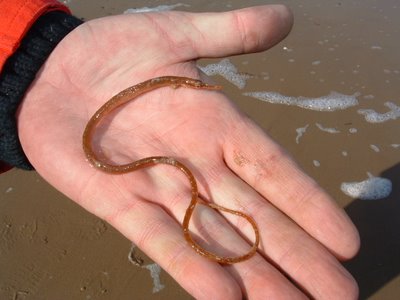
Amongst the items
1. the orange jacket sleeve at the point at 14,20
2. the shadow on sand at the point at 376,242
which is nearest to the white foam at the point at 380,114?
the shadow on sand at the point at 376,242

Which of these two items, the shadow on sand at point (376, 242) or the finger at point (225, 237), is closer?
the finger at point (225, 237)

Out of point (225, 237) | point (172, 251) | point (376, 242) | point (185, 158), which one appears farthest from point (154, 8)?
point (172, 251)

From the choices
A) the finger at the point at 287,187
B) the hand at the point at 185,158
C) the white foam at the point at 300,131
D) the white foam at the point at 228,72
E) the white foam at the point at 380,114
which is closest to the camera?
the hand at the point at 185,158

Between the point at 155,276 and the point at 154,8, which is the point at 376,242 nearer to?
the point at 155,276

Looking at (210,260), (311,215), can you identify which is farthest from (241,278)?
(311,215)

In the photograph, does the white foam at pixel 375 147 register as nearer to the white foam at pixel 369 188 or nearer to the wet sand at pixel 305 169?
the wet sand at pixel 305 169

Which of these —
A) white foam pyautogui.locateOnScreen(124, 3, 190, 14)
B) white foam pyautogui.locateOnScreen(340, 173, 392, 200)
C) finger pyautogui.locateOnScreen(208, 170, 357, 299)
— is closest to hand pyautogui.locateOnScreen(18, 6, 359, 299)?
finger pyautogui.locateOnScreen(208, 170, 357, 299)

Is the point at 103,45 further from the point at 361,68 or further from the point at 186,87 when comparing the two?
the point at 361,68
